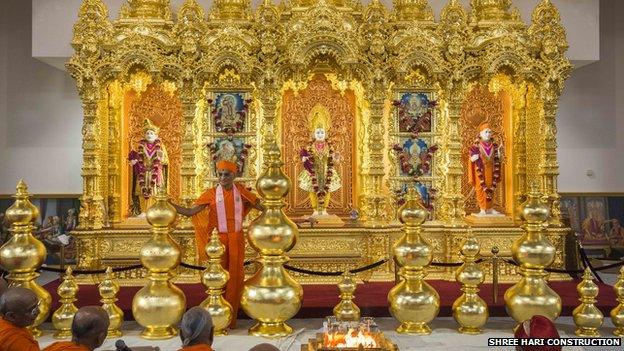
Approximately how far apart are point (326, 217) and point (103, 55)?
179 inches

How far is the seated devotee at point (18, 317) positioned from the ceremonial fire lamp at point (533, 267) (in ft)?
11.0

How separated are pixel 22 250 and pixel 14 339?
1164 mm

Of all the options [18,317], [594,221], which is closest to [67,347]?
[18,317]

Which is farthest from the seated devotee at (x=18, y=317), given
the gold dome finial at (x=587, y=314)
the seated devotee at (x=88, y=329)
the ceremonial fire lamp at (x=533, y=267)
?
the gold dome finial at (x=587, y=314)

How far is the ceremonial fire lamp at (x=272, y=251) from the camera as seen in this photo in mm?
4879

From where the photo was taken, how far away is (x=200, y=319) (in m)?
3.73

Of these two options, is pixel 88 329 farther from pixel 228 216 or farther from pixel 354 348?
pixel 228 216

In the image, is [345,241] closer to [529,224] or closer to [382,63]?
[382,63]

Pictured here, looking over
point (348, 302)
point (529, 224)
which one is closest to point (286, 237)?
point (348, 302)

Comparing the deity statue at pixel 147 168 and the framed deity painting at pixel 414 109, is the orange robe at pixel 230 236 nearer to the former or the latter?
the deity statue at pixel 147 168

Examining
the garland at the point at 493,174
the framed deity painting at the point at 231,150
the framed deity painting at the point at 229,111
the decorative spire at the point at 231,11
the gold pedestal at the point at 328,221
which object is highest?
Result: the decorative spire at the point at 231,11

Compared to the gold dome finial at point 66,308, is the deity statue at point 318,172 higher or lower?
higher

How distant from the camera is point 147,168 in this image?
37.4ft

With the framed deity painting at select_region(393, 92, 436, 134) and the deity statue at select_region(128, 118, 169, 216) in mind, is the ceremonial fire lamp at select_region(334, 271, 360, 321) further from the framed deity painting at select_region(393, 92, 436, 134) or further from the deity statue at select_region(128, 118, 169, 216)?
Answer: the deity statue at select_region(128, 118, 169, 216)
